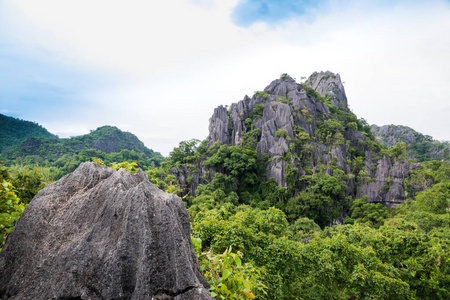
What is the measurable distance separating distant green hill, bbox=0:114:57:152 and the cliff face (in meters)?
51.7

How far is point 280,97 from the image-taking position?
40.0 m

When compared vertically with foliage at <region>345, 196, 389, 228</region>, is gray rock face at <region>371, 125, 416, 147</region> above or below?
above

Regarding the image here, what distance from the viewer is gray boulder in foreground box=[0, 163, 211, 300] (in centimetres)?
193

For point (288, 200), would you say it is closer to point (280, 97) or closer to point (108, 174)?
point (280, 97)

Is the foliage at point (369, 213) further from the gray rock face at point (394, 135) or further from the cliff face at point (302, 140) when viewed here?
the gray rock face at point (394, 135)

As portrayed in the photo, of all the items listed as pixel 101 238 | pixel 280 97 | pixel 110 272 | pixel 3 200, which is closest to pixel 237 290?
pixel 110 272

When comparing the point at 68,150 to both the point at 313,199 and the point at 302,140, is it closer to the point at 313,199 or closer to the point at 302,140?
the point at 302,140

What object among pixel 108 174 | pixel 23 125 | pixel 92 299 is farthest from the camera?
pixel 23 125

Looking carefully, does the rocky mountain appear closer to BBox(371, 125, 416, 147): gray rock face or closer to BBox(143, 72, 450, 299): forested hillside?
BBox(371, 125, 416, 147): gray rock face

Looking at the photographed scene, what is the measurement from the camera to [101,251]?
2.03 metres

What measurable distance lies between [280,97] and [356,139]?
15.5m

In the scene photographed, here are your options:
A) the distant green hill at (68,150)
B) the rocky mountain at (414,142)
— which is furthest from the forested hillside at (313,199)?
the rocky mountain at (414,142)

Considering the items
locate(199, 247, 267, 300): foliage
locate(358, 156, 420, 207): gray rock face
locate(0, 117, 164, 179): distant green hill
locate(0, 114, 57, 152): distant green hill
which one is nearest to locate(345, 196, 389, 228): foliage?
locate(358, 156, 420, 207): gray rock face

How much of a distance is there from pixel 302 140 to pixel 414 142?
45500 millimetres
